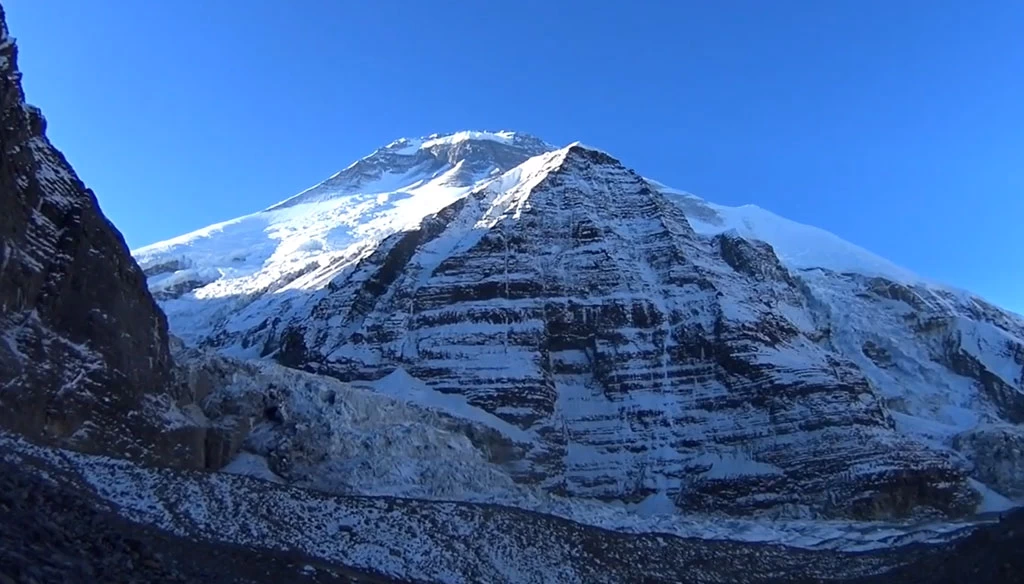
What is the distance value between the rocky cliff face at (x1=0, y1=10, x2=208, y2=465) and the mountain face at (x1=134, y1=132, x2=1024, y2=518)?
43.2m

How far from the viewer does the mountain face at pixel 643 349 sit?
9094 centimetres

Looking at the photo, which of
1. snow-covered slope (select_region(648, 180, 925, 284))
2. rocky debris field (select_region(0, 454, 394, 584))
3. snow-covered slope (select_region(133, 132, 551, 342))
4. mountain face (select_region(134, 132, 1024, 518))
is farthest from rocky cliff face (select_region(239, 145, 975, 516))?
rocky debris field (select_region(0, 454, 394, 584))

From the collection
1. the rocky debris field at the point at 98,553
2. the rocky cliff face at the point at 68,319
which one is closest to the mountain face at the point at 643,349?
the rocky cliff face at the point at 68,319

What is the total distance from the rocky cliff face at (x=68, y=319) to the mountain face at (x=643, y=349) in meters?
43.2

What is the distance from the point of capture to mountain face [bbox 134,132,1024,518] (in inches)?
3580

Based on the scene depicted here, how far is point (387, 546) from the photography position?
37188 mm

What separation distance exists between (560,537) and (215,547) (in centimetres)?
1532

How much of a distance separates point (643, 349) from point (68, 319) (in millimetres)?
67807

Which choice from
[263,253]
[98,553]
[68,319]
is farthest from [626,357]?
[98,553]

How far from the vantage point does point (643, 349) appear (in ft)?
345

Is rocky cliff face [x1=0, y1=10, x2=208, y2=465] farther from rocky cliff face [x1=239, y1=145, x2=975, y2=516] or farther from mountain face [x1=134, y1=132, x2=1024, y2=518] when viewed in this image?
rocky cliff face [x1=239, y1=145, x2=975, y2=516]

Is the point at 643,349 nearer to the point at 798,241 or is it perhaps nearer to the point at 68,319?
the point at 68,319

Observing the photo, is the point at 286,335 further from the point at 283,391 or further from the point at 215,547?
the point at 215,547

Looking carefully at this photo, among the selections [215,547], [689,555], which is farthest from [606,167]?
[215,547]
